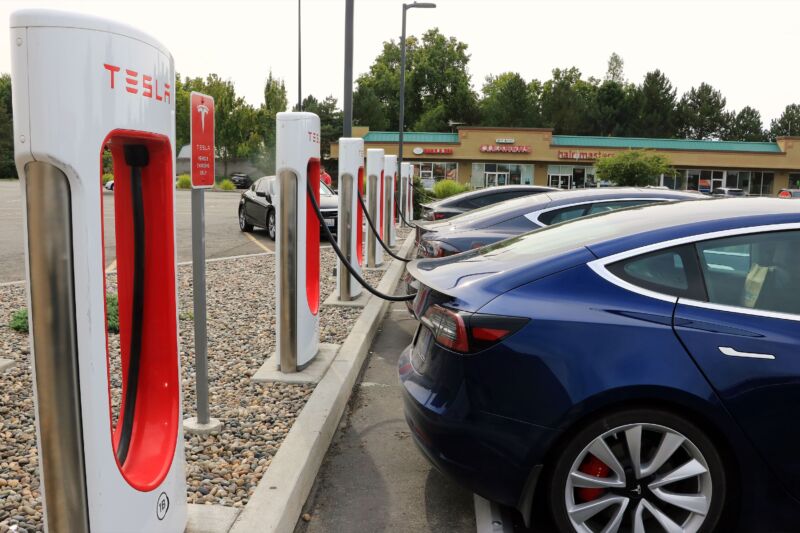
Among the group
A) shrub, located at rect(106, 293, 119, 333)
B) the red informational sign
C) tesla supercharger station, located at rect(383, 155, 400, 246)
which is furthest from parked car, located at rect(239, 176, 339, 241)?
the red informational sign

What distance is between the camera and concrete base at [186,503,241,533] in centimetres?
308

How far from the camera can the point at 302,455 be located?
3.87 meters

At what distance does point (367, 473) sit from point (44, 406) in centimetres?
225

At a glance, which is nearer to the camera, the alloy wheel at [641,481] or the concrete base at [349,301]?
the alloy wheel at [641,481]

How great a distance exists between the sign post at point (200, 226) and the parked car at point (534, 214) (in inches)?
113

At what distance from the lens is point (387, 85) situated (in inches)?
3622

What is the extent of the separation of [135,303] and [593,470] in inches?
81.8

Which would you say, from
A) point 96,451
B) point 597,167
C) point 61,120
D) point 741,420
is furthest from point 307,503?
point 597,167

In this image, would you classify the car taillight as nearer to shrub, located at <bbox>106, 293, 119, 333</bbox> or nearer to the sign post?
the sign post

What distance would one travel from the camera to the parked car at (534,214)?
6.71 meters

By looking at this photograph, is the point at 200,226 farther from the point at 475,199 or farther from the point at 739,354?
the point at 475,199

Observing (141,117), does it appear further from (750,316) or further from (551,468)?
(750,316)

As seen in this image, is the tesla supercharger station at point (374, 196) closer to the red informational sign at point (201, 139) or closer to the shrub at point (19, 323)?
the shrub at point (19, 323)

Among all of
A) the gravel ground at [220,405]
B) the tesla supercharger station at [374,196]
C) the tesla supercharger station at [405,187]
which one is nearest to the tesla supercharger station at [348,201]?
the gravel ground at [220,405]
